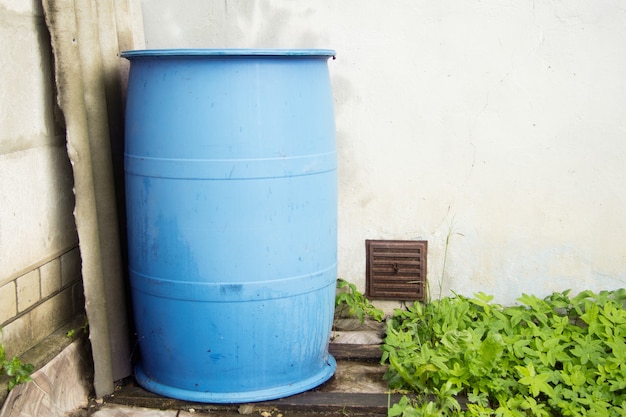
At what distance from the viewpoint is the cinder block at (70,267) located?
2.67 metres

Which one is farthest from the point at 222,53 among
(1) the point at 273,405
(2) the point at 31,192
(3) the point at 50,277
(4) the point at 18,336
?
(1) the point at 273,405

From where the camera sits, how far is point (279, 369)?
266 centimetres

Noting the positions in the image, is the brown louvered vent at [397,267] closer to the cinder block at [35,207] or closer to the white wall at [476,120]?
the white wall at [476,120]

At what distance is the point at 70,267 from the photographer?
8.91 ft

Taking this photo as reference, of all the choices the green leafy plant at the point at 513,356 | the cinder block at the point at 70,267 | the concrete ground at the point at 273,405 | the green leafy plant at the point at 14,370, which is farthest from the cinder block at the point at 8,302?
the green leafy plant at the point at 513,356

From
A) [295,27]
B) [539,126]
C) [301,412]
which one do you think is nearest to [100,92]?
[295,27]

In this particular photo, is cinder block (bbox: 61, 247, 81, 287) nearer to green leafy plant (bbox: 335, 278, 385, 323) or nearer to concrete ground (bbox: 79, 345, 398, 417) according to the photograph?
concrete ground (bbox: 79, 345, 398, 417)

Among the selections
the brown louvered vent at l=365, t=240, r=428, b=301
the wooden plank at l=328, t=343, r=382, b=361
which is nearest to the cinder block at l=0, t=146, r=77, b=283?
the wooden plank at l=328, t=343, r=382, b=361

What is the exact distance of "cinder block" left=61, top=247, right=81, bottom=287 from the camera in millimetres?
2668

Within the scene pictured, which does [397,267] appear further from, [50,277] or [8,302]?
[8,302]

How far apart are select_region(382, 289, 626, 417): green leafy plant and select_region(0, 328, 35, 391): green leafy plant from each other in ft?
3.57

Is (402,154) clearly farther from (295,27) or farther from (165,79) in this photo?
(165,79)

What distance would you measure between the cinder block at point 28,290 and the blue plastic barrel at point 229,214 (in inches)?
13.3

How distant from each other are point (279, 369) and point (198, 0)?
145 centimetres
